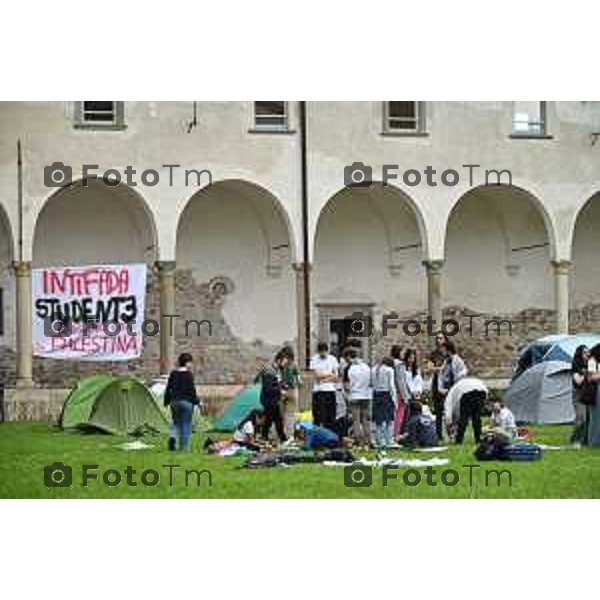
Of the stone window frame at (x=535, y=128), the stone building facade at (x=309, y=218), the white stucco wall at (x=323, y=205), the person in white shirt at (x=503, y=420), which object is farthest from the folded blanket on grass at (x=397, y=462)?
the stone window frame at (x=535, y=128)

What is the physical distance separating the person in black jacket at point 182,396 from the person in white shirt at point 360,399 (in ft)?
6.72

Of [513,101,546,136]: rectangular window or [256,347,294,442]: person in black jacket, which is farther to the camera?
[513,101,546,136]: rectangular window

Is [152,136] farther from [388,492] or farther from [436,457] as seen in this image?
[388,492]

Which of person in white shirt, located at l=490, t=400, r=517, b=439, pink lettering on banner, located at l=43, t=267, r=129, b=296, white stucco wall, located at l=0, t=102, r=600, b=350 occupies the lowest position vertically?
person in white shirt, located at l=490, t=400, r=517, b=439

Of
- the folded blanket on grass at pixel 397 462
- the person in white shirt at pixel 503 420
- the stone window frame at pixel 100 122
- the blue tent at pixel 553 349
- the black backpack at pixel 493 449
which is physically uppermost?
the stone window frame at pixel 100 122

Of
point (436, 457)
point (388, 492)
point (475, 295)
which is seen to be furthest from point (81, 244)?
point (388, 492)

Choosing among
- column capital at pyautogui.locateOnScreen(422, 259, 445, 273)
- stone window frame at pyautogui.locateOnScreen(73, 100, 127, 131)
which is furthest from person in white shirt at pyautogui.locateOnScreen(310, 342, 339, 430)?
column capital at pyautogui.locateOnScreen(422, 259, 445, 273)

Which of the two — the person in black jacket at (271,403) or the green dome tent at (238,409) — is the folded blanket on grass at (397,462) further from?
the green dome tent at (238,409)

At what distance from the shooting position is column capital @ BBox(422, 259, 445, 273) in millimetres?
28312

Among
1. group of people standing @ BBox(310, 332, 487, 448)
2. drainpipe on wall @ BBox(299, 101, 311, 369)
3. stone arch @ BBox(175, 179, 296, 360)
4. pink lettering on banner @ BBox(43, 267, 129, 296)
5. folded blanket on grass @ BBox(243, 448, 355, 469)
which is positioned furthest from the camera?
stone arch @ BBox(175, 179, 296, 360)

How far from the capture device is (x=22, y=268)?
84.7 feet

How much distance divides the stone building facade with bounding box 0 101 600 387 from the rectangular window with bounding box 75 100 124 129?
39 millimetres

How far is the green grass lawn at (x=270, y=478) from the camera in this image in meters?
15.7

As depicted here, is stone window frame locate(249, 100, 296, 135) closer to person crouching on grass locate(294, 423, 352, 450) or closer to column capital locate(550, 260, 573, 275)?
column capital locate(550, 260, 573, 275)
